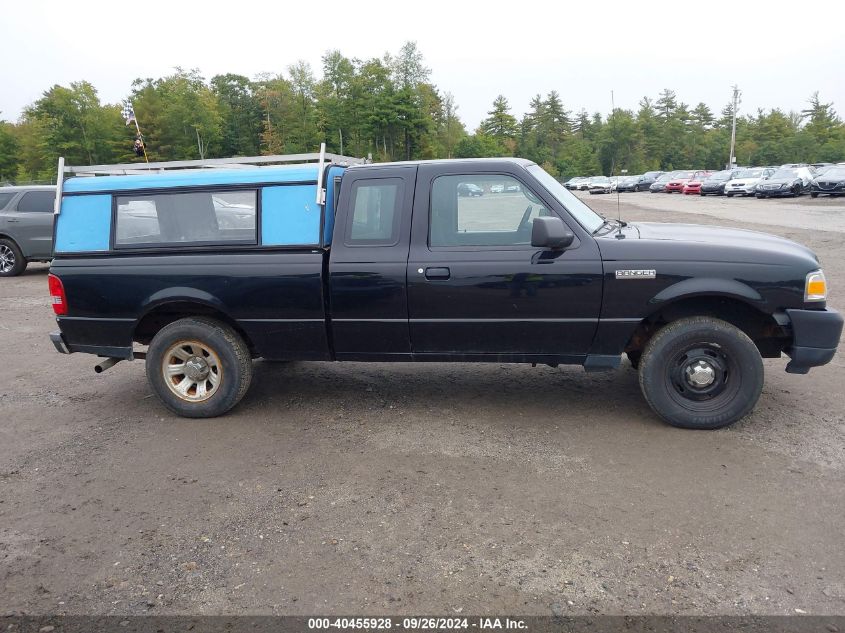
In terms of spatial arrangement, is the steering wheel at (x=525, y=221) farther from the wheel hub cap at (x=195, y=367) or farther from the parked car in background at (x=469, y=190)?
the wheel hub cap at (x=195, y=367)

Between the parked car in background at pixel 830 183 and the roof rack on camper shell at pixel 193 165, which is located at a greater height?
the parked car in background at pixel 830 183

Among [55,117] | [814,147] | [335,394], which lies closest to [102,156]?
[55,117]

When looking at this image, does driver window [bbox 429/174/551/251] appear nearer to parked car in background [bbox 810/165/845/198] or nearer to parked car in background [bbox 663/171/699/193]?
parked car in background [bbox 810/165/845/198]

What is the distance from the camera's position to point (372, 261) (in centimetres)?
474

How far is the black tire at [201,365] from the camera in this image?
5059 mm

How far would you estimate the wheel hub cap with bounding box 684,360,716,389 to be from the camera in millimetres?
4496

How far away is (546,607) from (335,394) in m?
3.23

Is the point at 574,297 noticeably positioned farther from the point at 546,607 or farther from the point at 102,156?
the point at 102,156

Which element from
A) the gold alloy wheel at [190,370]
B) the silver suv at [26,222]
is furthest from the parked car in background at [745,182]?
the gold alloy wheel at [190,370]

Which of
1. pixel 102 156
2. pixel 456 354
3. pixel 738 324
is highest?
pixel 102 156

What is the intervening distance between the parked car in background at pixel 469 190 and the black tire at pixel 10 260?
12.3 meters

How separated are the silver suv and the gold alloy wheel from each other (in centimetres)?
984

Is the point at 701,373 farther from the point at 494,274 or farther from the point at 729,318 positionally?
the point at 494,274

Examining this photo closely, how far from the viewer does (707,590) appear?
2.85 m
